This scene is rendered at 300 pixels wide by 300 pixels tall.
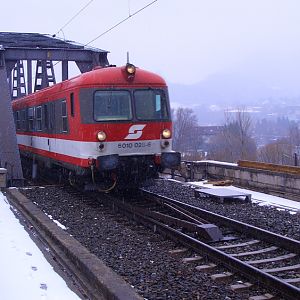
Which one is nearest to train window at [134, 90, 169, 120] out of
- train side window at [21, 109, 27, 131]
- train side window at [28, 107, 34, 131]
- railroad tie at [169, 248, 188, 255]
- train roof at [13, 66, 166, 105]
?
train roof at [13, 66, 166, 105]

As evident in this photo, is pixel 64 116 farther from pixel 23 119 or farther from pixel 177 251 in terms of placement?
pixel 23 119

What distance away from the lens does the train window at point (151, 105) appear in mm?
12648

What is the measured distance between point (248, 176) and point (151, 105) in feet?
15.3

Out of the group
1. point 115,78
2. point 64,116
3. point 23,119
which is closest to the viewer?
point 115,78

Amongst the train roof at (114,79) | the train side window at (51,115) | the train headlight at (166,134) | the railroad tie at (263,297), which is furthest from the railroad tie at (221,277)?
the train side window at (51,115)

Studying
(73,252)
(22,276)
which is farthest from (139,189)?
(22,276)

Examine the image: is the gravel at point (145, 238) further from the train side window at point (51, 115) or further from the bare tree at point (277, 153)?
the bare tree at point (277, 153)

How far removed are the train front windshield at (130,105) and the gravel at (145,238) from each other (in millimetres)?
2181

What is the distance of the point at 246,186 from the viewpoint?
16031 millimetres

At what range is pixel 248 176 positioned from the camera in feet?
52.2

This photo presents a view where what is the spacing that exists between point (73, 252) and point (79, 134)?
5.49 meters

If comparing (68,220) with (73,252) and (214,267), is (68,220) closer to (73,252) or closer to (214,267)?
(73,252)

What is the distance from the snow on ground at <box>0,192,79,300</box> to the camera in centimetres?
559

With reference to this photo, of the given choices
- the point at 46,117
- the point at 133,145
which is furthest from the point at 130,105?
the point at 46,117
